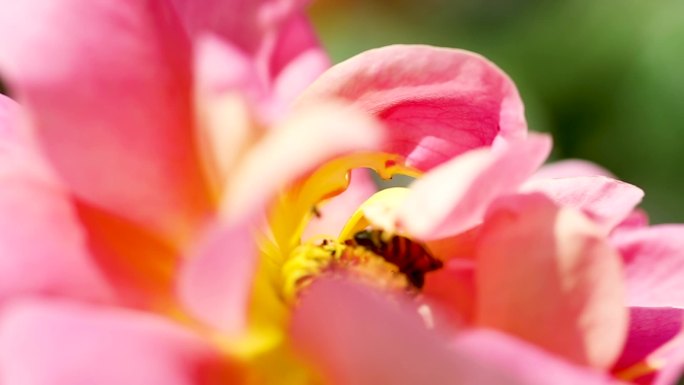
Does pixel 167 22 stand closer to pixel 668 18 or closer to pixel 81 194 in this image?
pixel 81 194

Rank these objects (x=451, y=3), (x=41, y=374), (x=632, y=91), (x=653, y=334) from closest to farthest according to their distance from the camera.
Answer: (x=41, y=374), (x=653, y=334), (x=632, y=91), (x=451, y=3)

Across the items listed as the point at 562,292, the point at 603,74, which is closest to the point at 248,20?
the point at 562,292

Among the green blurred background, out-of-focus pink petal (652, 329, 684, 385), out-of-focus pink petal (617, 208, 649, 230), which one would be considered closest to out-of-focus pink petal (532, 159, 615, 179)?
out-of-focus pink petal (617, 208, 649, 230)

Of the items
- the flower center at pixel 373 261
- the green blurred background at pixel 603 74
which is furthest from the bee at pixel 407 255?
the green blurred background at pixel 603 74

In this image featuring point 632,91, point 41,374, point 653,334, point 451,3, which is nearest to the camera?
point 41,374

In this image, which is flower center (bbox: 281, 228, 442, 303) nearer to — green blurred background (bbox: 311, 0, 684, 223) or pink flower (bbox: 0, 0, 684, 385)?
pink flower (bbox: 0, 0, 684, 385)

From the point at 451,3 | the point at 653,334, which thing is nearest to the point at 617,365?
the point at 653,334

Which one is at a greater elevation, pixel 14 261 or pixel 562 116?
pixel 562 116

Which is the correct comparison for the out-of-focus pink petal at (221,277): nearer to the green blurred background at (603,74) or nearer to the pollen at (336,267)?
the pollen at (336,267)
